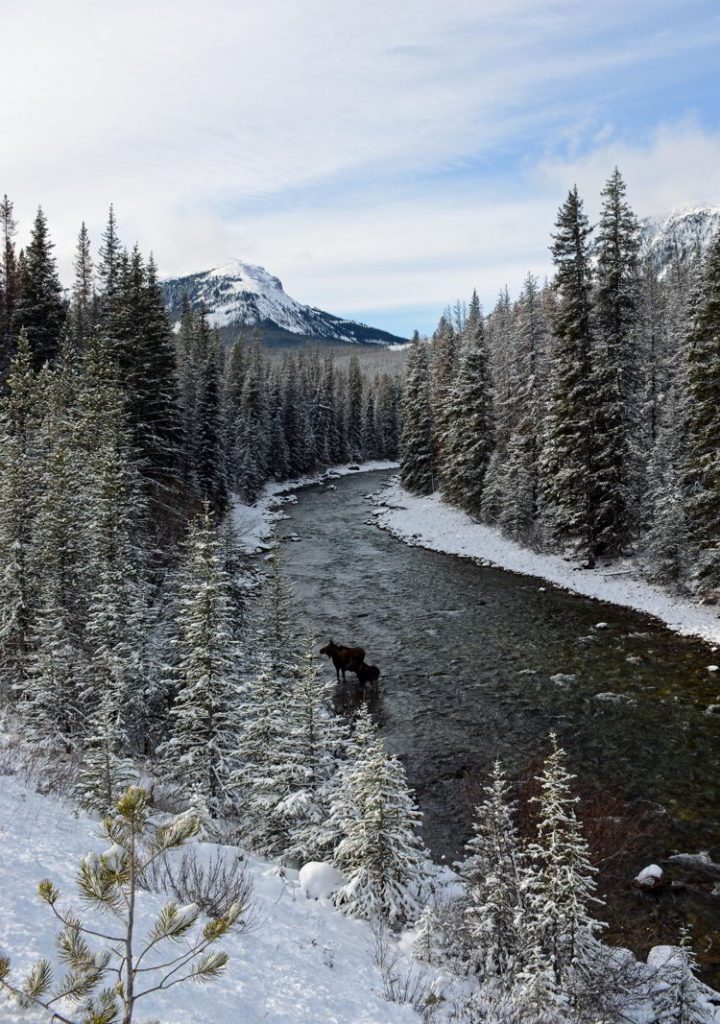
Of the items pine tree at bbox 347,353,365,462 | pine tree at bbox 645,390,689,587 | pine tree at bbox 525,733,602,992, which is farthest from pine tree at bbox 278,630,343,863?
pine tree at bbox 347,353,365,462

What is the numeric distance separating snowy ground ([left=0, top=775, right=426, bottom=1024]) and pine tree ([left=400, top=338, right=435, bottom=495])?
58.1m

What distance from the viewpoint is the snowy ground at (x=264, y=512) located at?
146ft

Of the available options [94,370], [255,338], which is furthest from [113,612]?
[255,338]

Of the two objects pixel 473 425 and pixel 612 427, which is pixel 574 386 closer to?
pixel 612 427

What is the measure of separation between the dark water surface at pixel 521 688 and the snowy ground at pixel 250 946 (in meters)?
6.16

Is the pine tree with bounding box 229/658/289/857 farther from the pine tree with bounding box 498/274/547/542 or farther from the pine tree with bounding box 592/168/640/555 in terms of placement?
the pine tree with bounding box 498/274/547/542

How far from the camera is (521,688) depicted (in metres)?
20.3

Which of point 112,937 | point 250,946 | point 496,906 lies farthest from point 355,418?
point 112,937

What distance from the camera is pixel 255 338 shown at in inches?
4616

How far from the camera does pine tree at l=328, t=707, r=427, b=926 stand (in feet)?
25.6

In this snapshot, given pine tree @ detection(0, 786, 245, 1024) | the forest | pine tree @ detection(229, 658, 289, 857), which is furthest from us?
pine tree @ detection(229, 658, 289, 857)

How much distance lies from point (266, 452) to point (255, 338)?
50426mm

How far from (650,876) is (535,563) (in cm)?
2478

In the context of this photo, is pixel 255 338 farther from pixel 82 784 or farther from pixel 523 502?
pixel 82 784
